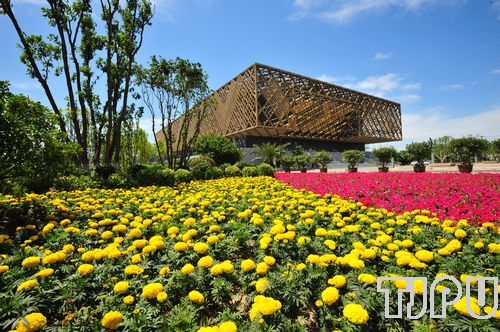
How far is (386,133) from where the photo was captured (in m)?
75.9

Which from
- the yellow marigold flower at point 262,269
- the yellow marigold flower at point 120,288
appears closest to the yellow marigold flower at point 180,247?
the yellow marigold flower at point 120,288

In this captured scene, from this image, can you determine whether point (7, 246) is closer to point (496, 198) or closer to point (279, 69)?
point (496, 198)

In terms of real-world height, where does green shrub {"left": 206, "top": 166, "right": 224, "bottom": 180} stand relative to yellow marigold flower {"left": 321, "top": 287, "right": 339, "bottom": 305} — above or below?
above

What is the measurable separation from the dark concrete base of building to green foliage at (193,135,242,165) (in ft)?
44.4

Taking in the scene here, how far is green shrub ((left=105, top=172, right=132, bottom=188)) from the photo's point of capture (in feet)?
35.5

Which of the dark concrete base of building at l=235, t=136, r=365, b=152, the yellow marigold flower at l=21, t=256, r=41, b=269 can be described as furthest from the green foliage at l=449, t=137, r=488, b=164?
the dark concrete base of building at l=235, t=136, r=365, b=152

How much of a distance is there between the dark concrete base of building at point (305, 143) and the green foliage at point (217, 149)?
13.5m

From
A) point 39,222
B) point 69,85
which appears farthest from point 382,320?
point 69,85

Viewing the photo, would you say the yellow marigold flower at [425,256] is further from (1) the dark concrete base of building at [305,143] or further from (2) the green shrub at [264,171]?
(1) the dark concrete base of building at [305,143]

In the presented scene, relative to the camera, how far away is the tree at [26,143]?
5051 mm

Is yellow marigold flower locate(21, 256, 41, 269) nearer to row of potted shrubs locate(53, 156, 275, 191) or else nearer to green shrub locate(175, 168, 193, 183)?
row of potted shrubs locate(53, 156, 275, 191)

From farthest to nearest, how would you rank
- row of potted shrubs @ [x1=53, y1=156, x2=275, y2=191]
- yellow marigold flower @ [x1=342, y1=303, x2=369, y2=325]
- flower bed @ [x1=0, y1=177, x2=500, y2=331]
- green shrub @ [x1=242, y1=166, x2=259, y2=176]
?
1. green shrub @ [x1=242, y1=166, x2=259, y2=176]
2. row of potted shrubs @ [x1=53, y1=156, x2=275, y2=191]
3. flower bed @ [x1=0, y1=177, x2=500, y2=331]
4. yellow marigold flower @ [x1=342, y1=303, x2=369, y2=325]

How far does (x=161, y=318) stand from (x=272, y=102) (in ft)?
165

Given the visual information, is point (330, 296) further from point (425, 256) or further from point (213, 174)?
point (213, 174)
